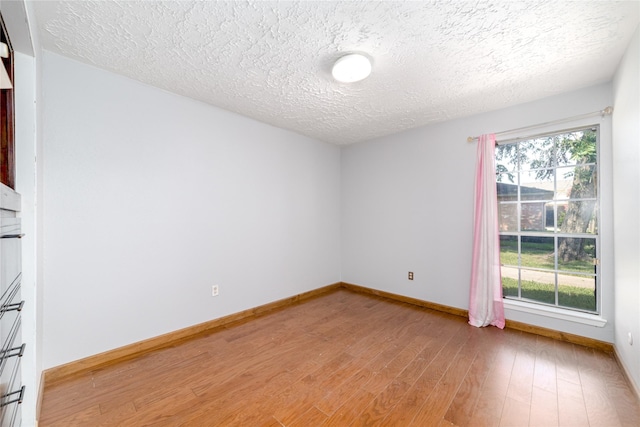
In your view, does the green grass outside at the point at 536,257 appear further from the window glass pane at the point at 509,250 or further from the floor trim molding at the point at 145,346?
the floor trim molding at the point at 145,346

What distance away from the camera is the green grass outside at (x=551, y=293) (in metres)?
2.45

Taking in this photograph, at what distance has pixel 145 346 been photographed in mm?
2301

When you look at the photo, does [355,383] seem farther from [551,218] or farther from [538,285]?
[551,218]

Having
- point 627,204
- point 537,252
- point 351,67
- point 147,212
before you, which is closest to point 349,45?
point 351,67

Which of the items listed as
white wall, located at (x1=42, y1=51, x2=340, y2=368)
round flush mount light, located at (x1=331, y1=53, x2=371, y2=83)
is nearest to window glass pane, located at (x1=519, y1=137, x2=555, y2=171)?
round flush mount light, located at (x1=331, y1=53, x2=371, y2=83)

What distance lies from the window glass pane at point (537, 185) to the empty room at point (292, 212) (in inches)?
0.9

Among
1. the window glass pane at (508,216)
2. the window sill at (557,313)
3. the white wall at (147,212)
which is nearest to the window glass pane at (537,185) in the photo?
the window glass pane at (508,216)

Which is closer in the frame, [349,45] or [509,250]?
[349,45]

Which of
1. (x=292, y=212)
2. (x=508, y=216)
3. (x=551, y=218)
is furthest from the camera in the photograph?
(x=292, y=212)

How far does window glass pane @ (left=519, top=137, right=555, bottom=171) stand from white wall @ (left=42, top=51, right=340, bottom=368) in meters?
2.80

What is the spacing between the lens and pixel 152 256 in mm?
2377

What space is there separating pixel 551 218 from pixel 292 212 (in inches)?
116

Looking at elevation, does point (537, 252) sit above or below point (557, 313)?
above

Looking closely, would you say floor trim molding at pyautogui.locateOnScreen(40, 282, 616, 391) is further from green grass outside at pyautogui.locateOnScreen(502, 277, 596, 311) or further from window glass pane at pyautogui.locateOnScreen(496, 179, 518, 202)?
window glass pane at pyautogui.locateOnScreen(496, 179, 518, 202)
